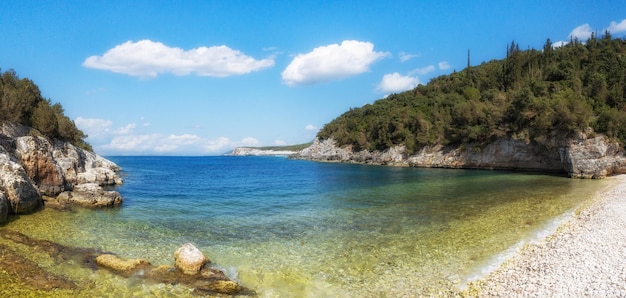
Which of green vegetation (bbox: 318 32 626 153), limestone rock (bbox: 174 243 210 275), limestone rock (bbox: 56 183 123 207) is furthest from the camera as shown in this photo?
green vegetation (bbox: 318 32 626 153)

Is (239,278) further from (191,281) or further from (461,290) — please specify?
(461,290)

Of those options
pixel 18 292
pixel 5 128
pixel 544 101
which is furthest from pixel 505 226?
pixel 544 101

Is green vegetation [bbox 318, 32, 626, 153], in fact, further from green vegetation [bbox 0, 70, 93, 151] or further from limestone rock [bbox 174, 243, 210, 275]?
green vegetation [bbox 0, 70, 93, 151]

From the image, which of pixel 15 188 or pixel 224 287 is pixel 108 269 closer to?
pixel 224 287

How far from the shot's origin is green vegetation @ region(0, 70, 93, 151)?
28984mm

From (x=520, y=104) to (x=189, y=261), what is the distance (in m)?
63.3

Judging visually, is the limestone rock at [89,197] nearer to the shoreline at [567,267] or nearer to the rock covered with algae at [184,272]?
the rock covered with algae at [184,272]

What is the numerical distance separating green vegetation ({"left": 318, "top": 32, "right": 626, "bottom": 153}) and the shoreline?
3992cm

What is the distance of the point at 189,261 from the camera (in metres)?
12.1

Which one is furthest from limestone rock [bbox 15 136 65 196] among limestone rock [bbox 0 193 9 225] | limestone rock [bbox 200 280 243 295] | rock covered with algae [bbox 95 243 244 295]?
limestone rock [bbox 200 280 243 295]

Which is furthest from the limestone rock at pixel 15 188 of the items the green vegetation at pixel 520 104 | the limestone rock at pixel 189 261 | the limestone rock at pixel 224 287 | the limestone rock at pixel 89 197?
the green vegetation at pixel 520 104

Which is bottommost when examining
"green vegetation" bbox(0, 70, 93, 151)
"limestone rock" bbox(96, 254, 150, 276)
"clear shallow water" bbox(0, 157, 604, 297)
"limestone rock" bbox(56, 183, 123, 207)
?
"clear shallow water" bbox(0, 157, 604, 297)

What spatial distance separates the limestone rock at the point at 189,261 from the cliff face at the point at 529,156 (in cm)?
5249

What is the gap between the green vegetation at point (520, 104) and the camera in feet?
162
